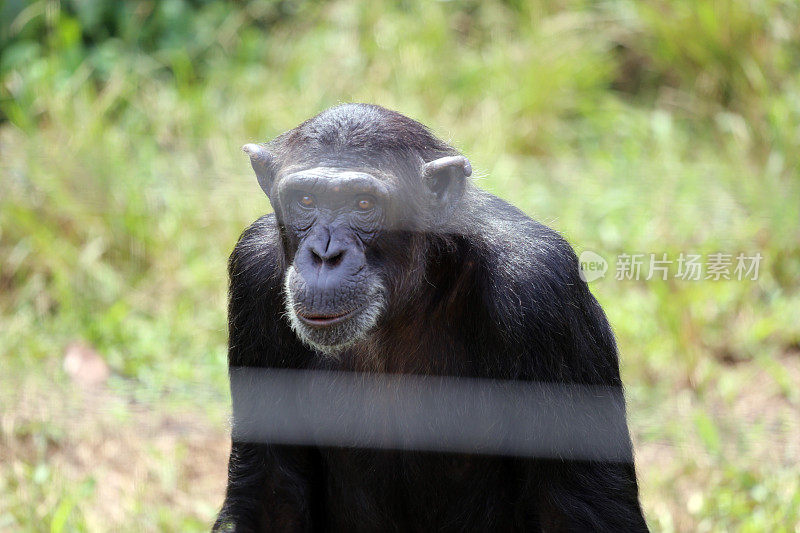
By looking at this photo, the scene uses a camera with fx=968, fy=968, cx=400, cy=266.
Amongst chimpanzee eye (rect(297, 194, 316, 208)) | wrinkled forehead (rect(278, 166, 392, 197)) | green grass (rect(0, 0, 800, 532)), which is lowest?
green grass (rect(0, 0, 800, 532))

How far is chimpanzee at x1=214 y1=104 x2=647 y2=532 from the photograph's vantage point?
11.1 ft

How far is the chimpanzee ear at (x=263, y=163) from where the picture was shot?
3666 mm

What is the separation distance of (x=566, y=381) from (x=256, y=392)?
1198mm

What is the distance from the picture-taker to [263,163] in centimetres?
369

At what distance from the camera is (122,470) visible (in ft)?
17.5

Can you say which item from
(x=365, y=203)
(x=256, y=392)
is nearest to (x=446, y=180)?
(x=365, y=203)

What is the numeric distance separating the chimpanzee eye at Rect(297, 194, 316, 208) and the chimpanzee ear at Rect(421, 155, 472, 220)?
0.42 meters

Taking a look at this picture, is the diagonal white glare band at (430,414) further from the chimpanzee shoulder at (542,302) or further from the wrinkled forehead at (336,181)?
the wrinkled forehead at (336,181)

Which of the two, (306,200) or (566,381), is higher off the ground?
(306,200)

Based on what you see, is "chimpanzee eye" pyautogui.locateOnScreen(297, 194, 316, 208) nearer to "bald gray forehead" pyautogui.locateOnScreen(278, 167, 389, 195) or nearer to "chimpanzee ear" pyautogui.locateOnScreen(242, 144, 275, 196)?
"bald gray forehead" pyautogui.locateOnScreen(278, 167, 389, 195)

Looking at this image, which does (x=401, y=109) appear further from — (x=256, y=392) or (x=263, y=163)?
(x=256, y=392)

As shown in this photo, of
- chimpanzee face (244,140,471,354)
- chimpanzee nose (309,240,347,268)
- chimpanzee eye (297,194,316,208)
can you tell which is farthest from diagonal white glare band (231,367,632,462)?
chimpanzee eye (297,194,316,208)

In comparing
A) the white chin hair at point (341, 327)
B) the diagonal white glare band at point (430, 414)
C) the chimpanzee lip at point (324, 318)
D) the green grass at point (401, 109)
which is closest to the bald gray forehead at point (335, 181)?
the white chin hair at point (341, 327)

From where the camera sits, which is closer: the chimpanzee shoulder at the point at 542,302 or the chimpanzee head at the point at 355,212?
the chimpanzee head at the point at 355,212
